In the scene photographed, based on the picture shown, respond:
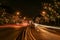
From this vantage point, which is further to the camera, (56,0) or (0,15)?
(0,15)

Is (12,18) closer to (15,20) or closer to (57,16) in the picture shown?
(15,20)

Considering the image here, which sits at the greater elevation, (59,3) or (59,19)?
(59,3)

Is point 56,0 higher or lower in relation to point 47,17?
higher

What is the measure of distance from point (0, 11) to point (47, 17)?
28.6m

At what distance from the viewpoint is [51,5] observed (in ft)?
293

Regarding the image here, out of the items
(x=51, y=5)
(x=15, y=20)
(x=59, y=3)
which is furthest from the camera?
(x=15, y=20)

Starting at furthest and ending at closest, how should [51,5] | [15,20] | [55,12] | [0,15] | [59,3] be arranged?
[15,20], [0,15], [51,5], [55,12], [59,3]

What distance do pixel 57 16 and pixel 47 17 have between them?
24.0m

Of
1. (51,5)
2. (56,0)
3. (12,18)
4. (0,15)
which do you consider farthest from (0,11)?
(56,0)

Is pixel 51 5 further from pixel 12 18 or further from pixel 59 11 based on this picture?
pixel 12 18

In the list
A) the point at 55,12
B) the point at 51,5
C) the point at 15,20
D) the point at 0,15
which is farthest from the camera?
the point at 15,20

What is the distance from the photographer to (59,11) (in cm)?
→ 7525

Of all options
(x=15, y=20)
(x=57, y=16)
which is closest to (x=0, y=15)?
(x=15, y=20)

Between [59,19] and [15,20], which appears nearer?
[59,19]
